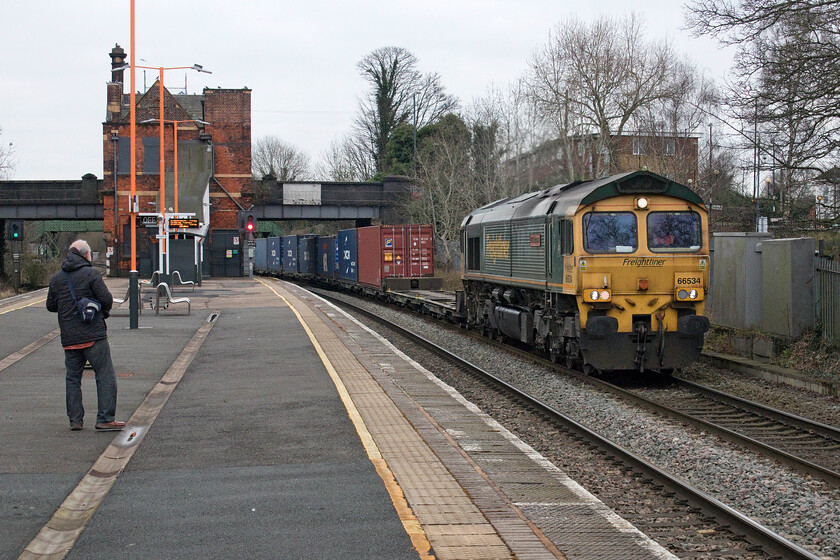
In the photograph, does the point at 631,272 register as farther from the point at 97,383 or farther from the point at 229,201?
the point at 229,201

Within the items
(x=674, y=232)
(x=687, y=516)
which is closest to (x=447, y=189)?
(x=674, y=232)

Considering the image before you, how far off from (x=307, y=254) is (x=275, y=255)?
1236cm

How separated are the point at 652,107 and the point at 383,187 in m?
24.7

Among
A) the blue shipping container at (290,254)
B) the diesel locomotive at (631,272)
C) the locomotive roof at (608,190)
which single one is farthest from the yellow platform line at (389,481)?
the blue shipping container at (290,254)

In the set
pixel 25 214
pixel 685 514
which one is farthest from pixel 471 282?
pixel 25 214

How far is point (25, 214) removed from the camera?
57438 millimetres

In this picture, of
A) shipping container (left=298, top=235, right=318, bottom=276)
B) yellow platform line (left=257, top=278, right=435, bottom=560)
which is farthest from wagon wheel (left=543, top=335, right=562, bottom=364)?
shipping container (left=298, top=235, right=318, bottom=276)

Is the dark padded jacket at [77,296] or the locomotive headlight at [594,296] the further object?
the locomotive headlight at [594,296]

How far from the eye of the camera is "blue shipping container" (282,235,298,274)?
52.7 meters

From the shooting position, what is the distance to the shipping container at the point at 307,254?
47250 millimetres

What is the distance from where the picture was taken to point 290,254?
5466cm

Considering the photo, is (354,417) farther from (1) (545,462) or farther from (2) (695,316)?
(2) (695,316)

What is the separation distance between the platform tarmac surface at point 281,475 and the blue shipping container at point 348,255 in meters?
22.8

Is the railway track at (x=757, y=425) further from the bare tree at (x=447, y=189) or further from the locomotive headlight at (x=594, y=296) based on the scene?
the bare tree at (x=447, y=189)
